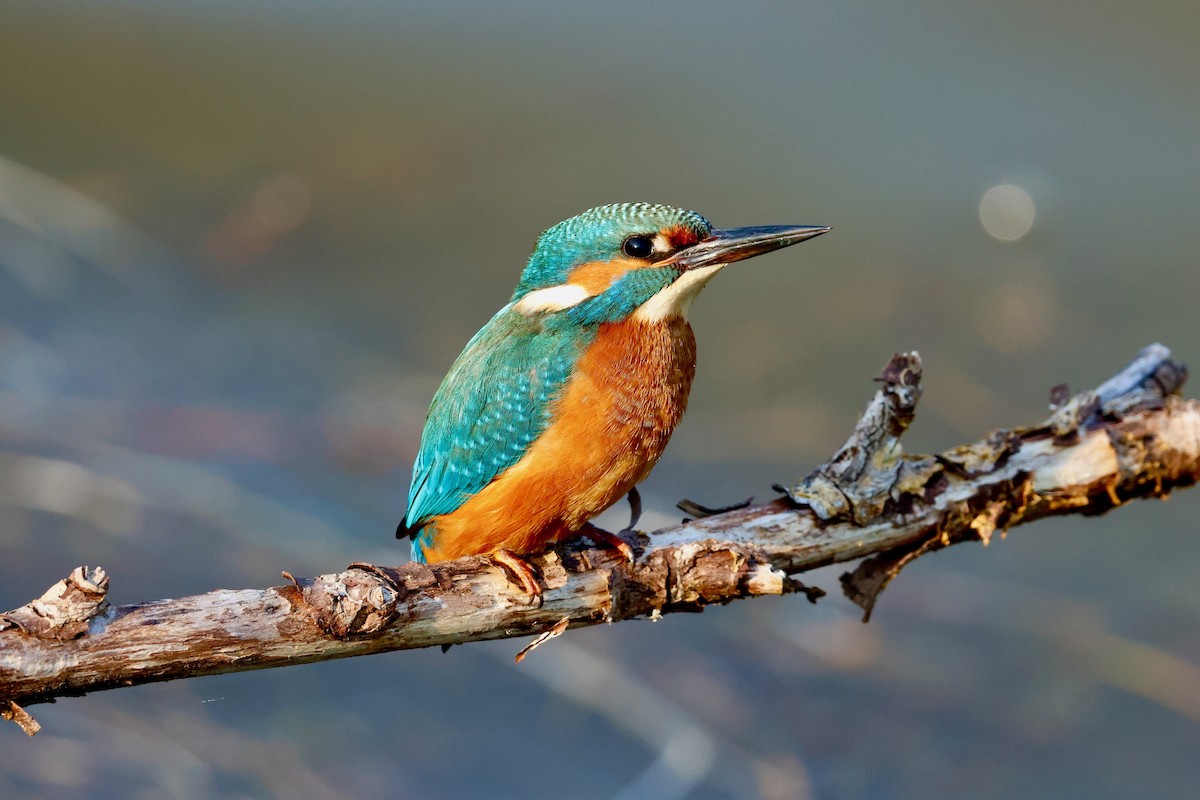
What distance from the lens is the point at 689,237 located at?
9.78 feet

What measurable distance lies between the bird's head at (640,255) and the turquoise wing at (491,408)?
9cm

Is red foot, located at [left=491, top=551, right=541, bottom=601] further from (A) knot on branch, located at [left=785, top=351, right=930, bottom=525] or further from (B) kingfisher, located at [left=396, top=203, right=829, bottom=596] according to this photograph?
(A) knot on branch, located at [left=785, top=351, right=930, bottom=525]

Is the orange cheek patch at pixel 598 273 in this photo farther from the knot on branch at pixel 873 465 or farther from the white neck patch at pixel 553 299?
the knot on branch at pixel 873 465

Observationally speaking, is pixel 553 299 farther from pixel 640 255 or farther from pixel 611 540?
pixel 611 540

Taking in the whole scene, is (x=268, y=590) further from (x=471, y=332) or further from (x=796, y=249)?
(x=796, y=249)

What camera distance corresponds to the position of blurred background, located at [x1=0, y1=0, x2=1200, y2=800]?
14.1 feet

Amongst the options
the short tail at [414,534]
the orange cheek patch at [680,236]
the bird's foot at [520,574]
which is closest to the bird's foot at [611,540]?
the bird's foot at [520,574]

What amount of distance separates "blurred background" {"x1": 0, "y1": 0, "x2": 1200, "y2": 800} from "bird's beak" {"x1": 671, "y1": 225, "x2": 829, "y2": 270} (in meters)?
1.89

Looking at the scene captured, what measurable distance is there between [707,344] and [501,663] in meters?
2.16

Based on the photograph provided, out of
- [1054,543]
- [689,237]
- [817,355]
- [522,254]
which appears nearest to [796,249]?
[817,355]

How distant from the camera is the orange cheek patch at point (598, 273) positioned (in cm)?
300

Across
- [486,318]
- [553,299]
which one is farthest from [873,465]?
[486,318]

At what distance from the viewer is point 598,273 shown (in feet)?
9.91

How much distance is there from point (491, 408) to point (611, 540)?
0.40 m
